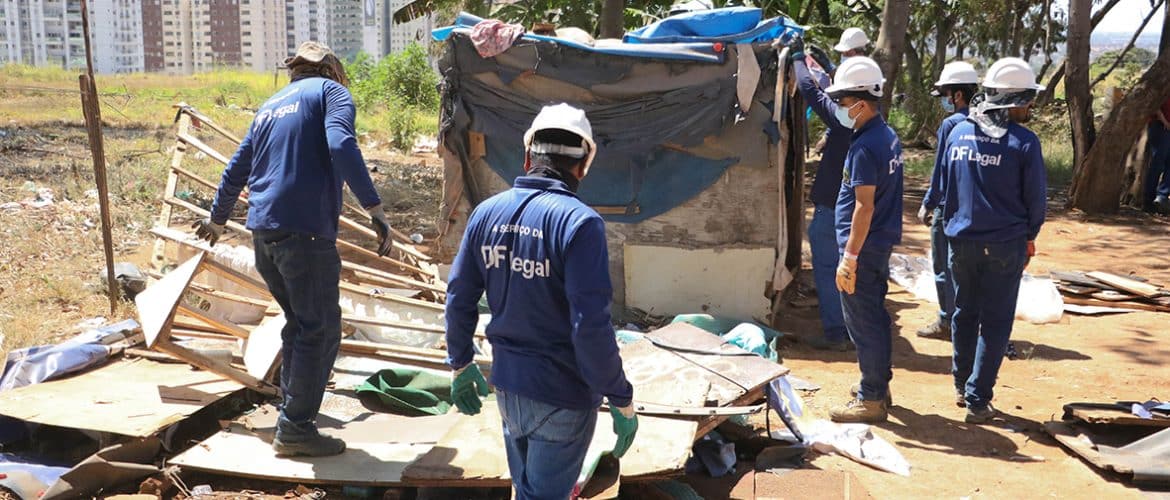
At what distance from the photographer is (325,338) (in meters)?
4.35

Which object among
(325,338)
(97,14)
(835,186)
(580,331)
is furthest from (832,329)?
(97,14)

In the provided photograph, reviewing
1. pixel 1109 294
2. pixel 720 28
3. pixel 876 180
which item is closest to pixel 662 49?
pixel 720 28

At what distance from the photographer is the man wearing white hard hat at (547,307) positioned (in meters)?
2.74

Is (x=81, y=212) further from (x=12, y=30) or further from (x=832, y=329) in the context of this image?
(x=12, y=30)

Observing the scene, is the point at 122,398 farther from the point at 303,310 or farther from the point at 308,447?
the point at 303,310

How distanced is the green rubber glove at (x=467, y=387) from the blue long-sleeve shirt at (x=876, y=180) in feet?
8.05

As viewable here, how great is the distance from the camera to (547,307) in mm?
2828

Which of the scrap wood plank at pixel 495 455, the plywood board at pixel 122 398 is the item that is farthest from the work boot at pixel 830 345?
the plywood board at pixel 122 398

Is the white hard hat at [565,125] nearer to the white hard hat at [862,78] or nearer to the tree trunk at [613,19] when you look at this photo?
the white hard hat at [862,78]

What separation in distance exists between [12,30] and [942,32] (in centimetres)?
4712

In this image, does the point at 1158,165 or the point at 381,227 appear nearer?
the point at 381,227

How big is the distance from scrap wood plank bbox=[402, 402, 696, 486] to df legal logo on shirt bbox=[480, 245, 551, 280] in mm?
1306

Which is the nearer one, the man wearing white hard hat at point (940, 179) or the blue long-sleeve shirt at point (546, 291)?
the blue long-sleeve shirt at point (546, 291)

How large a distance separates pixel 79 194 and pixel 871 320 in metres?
9.55
